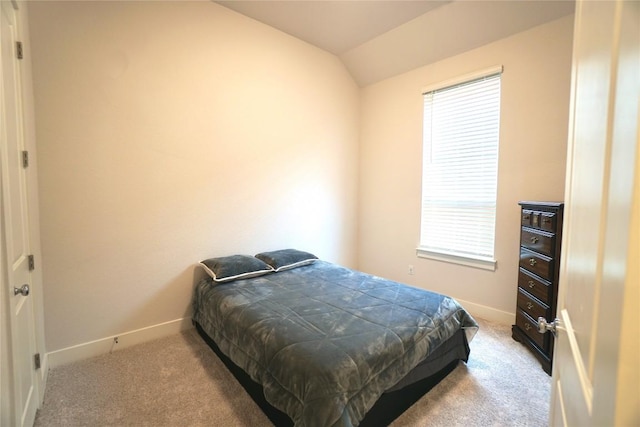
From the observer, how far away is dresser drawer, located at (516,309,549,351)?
2197 mm

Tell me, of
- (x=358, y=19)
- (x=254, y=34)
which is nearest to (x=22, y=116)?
(x=254, y=34)

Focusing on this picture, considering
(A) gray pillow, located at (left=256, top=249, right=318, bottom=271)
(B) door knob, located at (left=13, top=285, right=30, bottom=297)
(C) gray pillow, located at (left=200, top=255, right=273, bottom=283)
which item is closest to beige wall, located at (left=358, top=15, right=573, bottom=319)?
(A) gray pillow, located at (left=256, top=249, right=318, bottom=271)

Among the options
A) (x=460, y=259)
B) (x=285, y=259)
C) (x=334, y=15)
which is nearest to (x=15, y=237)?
(x=285, y=259)

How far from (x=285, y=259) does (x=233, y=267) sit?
1.92 feet

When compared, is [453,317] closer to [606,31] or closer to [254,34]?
[606,31]

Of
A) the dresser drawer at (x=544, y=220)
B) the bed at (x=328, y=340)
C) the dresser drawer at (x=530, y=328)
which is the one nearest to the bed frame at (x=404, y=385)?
the bed at (x=328, y=340)

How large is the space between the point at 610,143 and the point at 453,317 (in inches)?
74.7

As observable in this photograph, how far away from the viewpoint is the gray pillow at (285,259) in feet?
9.98

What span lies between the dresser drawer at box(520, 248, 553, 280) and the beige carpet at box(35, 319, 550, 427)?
2.29 ft

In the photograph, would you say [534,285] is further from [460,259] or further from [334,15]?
[334,15]

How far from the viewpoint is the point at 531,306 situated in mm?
2398

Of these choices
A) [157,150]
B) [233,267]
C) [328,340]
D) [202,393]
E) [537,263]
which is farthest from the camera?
[233,267]

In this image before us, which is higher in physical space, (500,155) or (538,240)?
(500,155)

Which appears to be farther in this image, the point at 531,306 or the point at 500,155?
the point at 500,155
